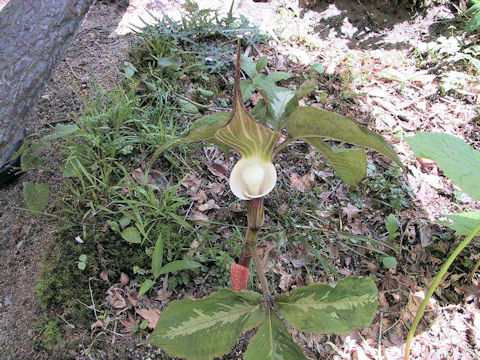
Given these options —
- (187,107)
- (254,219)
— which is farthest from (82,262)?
(187,107)

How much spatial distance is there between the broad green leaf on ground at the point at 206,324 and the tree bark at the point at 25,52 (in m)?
1.08

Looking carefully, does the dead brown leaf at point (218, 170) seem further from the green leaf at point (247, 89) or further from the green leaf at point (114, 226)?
the green leaf at point (114, 226)

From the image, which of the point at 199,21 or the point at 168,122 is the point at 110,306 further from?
the point at 199,21

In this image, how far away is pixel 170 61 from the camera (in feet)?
6.62

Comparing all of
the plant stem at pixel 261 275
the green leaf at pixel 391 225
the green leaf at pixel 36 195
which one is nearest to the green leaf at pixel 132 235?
the green leaf at pixel 36 195

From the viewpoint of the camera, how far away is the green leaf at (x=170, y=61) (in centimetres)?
199

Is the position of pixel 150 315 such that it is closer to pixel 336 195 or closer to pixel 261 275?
pixel 261 275

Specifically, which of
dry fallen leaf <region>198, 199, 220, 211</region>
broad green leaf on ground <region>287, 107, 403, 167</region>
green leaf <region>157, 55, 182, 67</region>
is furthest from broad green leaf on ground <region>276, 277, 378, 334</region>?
green leaf <region>157, 55, 182, 67</region>

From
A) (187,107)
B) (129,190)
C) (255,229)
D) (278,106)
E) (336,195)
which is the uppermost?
(278,106)

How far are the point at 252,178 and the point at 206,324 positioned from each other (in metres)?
0.37

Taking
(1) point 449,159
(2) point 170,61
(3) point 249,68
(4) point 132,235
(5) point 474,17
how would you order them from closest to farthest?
(1) point 449,159
(4) point 132,235
(3) point 249,68
(2) point 170,61
(5) point 474,17

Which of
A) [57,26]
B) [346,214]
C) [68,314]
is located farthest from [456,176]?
[57,26]

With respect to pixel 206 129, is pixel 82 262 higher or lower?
lower

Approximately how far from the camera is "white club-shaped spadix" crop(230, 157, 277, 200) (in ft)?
2.62
